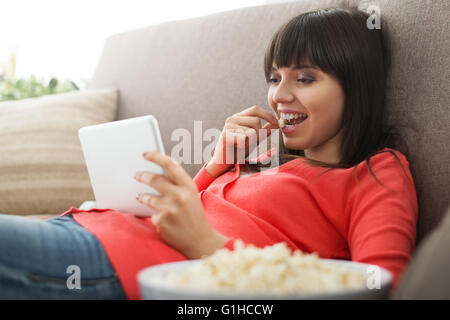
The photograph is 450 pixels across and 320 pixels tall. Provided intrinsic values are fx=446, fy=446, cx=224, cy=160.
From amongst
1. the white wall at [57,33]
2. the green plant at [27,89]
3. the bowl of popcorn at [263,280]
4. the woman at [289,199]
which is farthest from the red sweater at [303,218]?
the white wall at [57,33]

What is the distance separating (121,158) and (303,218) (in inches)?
16.9

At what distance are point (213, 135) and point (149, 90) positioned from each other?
0.41 m

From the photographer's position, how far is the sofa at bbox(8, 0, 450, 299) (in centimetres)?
95

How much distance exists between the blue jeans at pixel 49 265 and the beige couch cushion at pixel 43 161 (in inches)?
34.4

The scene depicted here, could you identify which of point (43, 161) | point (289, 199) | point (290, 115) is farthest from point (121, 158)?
point (43, 161)

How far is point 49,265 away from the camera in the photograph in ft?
2.37

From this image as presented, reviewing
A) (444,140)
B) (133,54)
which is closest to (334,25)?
(444,140)

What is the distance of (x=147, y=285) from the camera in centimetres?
54

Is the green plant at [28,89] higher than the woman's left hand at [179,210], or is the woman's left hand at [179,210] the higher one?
the woman's left hand at [179,210]

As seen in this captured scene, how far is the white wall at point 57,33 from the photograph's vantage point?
3.22 m

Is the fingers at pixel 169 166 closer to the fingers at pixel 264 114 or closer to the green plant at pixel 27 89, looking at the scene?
the fingers at pixel 264 114

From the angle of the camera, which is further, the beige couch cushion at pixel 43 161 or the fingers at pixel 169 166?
the beige couch cushion at pixel 43 161
